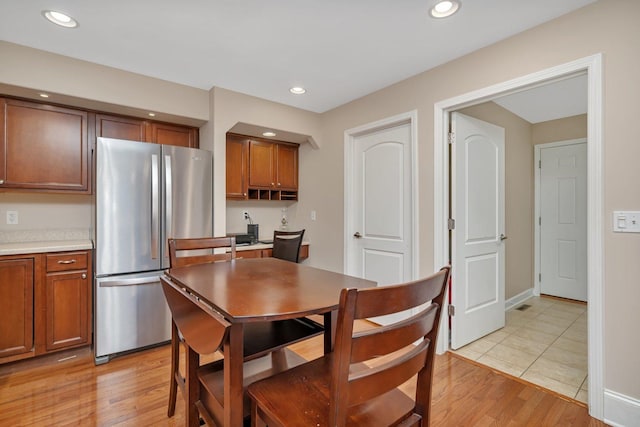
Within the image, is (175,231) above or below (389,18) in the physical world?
below

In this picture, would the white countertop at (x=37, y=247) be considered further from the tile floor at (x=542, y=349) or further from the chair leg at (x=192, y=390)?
the tile floor at (x=542, y=349)

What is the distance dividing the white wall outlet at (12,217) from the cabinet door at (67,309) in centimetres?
77

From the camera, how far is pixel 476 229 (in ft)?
9.39

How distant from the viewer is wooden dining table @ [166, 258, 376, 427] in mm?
1026

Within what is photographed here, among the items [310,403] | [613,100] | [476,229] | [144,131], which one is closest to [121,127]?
[144,131]

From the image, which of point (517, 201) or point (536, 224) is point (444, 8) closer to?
point (517, 201)

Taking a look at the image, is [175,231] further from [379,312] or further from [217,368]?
[379,312]

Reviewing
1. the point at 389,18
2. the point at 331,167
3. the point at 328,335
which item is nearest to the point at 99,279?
the point at 328,335

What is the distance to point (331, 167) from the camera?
149 inches

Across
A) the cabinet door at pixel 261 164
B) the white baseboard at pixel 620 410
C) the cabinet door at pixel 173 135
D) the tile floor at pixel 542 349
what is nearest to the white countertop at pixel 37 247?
the cabinet door at pixel 173 135

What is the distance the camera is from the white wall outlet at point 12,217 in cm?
273

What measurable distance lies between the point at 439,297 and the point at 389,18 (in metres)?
1.85

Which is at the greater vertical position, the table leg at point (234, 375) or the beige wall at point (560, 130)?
the beige wall at point (560, 130)

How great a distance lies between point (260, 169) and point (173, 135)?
1.07 meters
